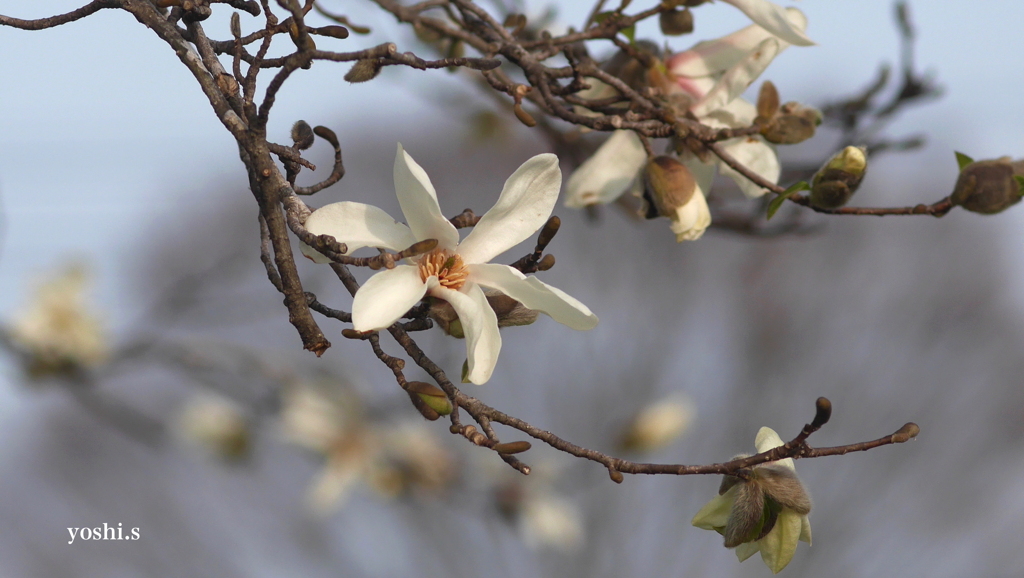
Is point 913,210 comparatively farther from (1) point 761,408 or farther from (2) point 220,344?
(1) point 761,408

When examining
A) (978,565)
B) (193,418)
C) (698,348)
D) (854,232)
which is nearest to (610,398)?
(698,348)

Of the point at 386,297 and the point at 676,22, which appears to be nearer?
the point at 386,297

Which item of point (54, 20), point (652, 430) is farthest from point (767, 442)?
point (652, 430)

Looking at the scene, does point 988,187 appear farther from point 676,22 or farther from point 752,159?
point 676,22

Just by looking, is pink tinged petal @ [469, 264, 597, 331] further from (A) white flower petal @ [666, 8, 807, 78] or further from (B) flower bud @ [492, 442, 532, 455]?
(A) white flower petal @ [666, 8, 807, 78]

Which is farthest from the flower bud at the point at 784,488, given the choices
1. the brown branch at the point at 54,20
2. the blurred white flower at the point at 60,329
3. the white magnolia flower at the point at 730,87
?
the blurred white flower at the point at 60,329

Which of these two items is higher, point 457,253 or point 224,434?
point 457,253
